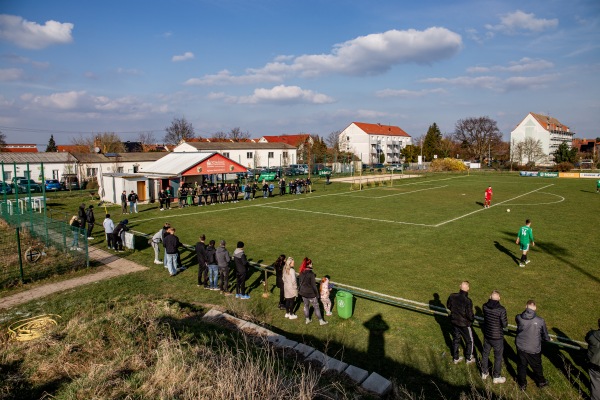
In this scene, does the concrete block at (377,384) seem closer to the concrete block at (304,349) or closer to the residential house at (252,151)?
the concrete block at (304,349)

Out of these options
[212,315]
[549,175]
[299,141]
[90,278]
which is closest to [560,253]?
[212,315]

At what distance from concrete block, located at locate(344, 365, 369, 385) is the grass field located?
0.59 metres

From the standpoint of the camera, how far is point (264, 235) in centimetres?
1970

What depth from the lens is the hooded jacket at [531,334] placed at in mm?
7246

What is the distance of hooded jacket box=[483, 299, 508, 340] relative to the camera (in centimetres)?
754

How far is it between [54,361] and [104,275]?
7540mm

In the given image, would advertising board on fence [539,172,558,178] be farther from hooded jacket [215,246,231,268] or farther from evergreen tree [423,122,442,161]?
hooded jacket [215,246,231,268]

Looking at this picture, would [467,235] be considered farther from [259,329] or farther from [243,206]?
[243,206]

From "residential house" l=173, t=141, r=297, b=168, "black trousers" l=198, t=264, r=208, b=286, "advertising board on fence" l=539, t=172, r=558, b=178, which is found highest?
"residential house" l=173, t=141, r=297, b=168

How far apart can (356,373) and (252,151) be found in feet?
215

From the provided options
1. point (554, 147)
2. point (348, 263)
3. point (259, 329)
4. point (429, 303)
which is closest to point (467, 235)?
point (348, 263)

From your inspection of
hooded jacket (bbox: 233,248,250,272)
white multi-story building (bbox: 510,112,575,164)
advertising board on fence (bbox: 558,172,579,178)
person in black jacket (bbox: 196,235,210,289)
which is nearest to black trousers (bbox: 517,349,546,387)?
hooded jacket (bbox: 233,248,250,272)

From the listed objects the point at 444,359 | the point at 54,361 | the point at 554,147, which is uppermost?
the point at 554,147

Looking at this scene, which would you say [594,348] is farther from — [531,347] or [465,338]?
[465,338]
